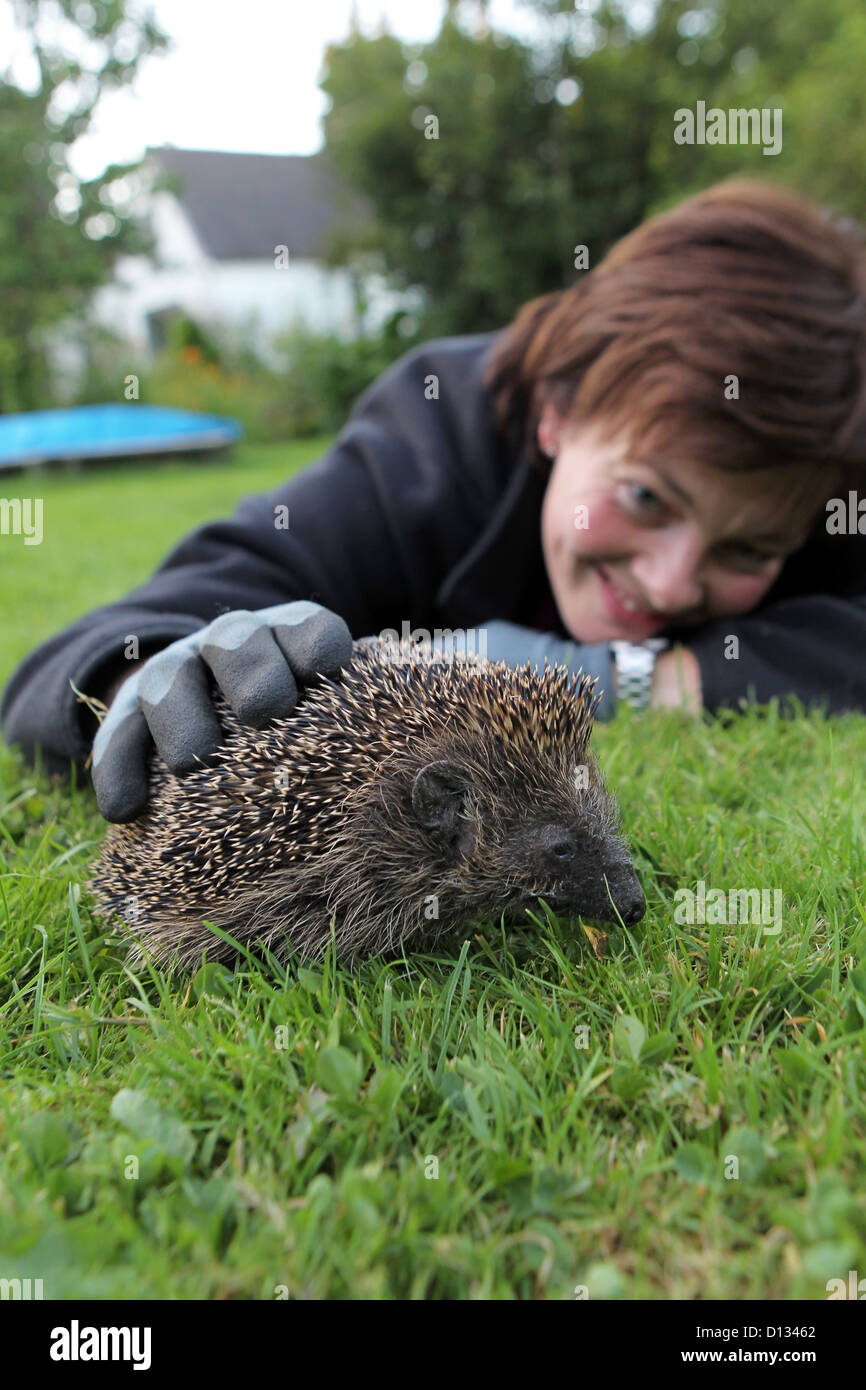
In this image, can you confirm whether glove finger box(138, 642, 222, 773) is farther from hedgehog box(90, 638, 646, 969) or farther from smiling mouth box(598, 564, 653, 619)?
smiling mouth box(598, 564, 653, 619)

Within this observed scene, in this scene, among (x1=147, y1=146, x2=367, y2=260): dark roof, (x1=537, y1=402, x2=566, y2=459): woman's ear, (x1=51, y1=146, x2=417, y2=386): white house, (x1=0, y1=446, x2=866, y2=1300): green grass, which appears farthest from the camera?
(x1=147, y1=146, x2=367, y2=260): dark roof

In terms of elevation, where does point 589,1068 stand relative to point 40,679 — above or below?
below

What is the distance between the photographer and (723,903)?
8.61 ft

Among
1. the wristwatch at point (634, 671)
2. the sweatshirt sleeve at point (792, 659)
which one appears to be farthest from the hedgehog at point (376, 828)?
the sweatshirt sleeve at point (792, 659)

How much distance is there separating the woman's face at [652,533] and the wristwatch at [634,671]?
0.69 ft

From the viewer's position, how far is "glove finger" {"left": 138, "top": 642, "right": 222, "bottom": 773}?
2600 millimetres

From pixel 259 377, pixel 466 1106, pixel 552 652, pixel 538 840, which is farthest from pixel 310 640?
pixel 259 377

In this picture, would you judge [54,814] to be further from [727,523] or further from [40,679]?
[727,523]

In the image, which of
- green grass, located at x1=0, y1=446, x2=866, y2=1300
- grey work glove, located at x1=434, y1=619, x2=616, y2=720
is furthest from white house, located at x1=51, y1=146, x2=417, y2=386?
green grass, located at x1=0, y1=446, x2=866, y2=1300

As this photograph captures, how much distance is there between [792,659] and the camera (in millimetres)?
4277

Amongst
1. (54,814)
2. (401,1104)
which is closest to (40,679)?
(54,814)

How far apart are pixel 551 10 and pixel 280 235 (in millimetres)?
19517

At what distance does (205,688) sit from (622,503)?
205 cm

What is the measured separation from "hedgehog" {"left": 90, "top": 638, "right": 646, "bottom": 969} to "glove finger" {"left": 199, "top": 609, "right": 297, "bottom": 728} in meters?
0.10
